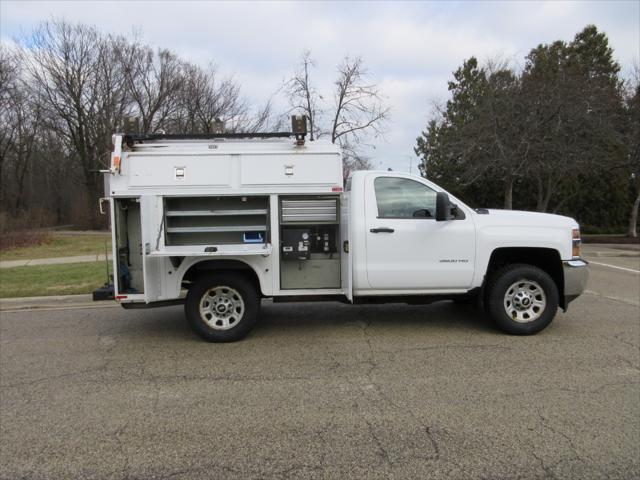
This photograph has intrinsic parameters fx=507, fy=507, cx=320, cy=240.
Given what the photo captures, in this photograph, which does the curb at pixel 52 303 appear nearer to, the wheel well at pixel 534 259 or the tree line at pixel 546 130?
the wheel well at pixel 534 259

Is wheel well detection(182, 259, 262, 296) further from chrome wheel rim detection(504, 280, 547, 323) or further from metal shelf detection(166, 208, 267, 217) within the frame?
chrome wheel rim detection(504, 280, 547, 323)

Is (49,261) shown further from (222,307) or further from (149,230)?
(222,307)

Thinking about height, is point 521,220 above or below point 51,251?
above

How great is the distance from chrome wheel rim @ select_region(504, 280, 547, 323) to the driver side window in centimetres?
138

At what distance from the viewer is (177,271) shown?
19.7ft

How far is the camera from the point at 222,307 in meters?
6.10

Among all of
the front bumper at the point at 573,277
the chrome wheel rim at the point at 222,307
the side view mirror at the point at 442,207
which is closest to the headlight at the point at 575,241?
the front bumper at the point at 573,277

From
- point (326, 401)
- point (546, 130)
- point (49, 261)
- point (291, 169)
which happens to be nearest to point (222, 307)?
point (291, 169)

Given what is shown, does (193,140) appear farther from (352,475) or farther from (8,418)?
(352,475)

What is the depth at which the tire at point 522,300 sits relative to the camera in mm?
6184

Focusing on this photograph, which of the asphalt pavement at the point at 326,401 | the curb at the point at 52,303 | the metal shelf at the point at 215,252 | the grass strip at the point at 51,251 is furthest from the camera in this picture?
the grass strip at the point at 51,251

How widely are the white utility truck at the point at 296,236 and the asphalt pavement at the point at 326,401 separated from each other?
1.89 feet

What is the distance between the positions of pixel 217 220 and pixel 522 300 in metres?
3.86

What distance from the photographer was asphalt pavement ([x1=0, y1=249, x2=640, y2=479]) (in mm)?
3305
